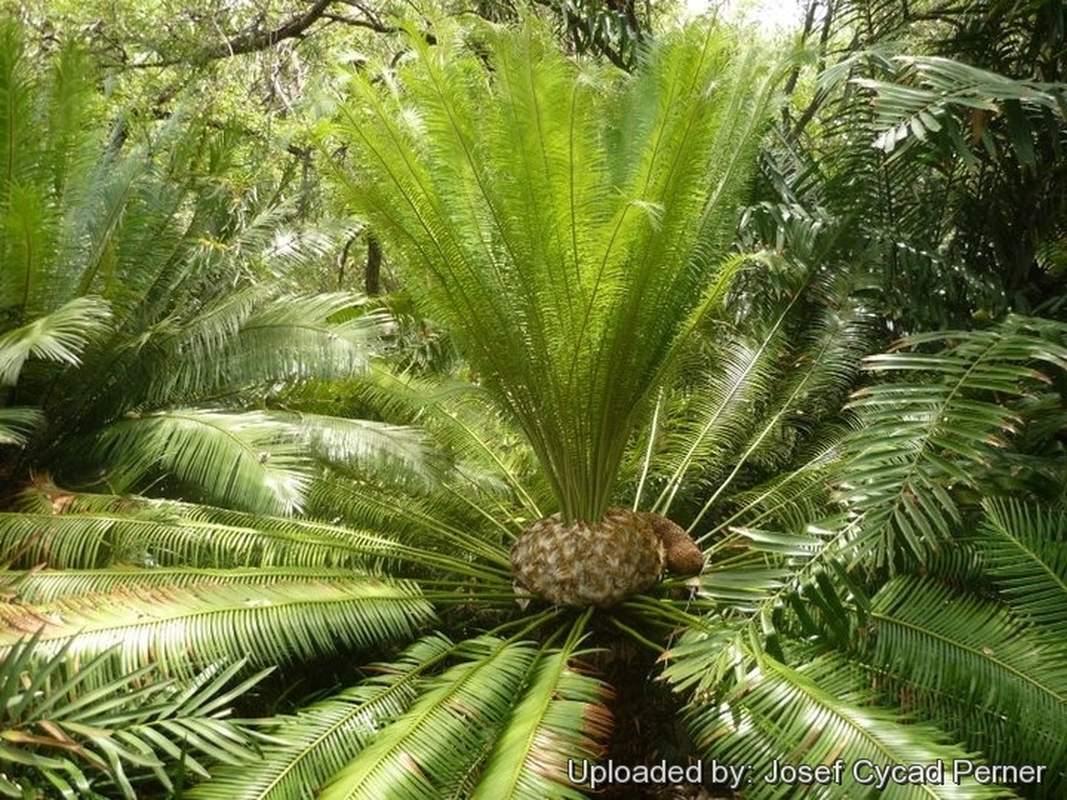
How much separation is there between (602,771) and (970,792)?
89 cm

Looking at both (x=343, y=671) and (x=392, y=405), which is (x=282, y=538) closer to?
(x=343, y=671)

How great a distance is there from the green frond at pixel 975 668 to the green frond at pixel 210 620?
1.26m

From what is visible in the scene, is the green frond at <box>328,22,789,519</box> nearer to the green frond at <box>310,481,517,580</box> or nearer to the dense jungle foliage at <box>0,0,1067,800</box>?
the dense jungle foliage at <box>0,0,1067,800</box>

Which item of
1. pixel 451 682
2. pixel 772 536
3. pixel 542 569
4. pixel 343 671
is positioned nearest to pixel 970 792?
pixel 772 536

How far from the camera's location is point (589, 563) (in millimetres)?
2699

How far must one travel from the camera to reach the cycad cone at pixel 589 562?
2.70 meters

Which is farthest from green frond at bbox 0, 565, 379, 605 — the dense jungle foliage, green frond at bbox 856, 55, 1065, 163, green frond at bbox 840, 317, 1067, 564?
green frond at bbox 856, 55, 1065, 163

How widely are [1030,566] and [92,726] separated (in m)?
1.98

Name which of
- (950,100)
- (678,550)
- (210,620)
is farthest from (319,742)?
(950,100)

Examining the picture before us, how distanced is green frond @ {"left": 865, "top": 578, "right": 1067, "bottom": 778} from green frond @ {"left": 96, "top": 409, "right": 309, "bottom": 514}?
1.61 meters

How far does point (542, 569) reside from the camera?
2738 mm

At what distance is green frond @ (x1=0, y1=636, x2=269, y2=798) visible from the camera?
149 centimetres

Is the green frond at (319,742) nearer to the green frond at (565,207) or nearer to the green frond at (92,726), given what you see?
the green frond at (92,726)

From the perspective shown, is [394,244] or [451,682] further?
[394,244]
